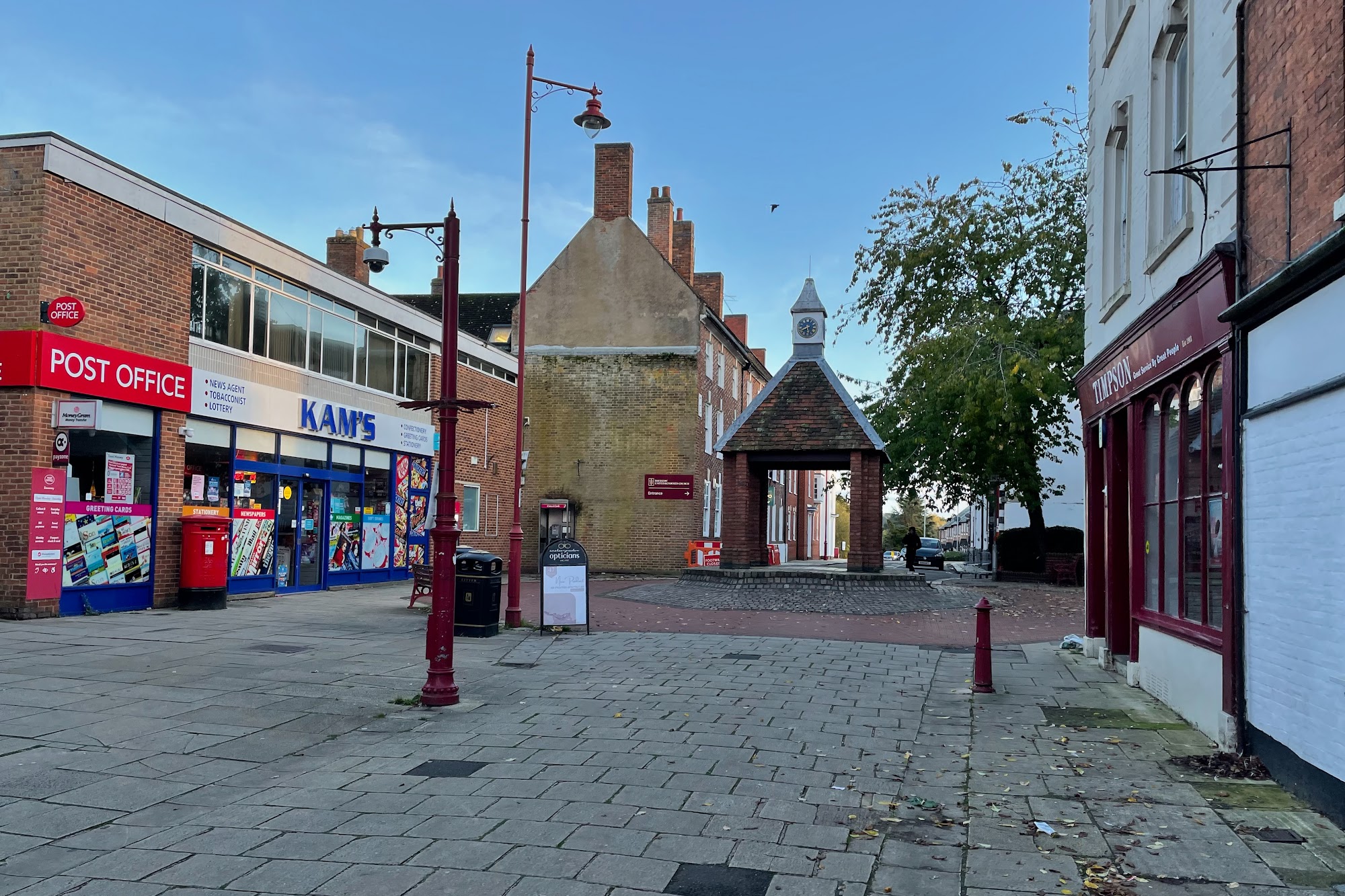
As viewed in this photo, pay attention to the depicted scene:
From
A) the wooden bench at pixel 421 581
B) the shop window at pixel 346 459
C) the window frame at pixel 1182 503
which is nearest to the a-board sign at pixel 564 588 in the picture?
the wooden bench at pixel 421 581

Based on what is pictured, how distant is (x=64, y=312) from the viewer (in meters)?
13.7

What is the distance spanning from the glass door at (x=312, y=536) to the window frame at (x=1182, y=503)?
50.6 feet

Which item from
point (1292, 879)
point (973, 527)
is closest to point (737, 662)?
point (1292, 879)

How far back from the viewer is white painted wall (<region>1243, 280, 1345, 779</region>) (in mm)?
5773

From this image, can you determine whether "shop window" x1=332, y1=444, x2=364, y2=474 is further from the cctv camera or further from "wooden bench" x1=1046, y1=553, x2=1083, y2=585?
"wooden bench" x1=1046, y1=553, x2=1083, y2=585

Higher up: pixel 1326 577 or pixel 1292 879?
pixel 1326 577

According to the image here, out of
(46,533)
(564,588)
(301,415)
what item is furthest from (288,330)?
(564,588)

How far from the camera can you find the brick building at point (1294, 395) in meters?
5.82

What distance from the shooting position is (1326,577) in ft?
19.3

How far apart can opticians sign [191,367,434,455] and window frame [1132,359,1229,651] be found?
554 inches

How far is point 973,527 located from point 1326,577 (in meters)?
62.5

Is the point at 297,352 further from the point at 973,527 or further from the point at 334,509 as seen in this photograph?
the point at 973,527

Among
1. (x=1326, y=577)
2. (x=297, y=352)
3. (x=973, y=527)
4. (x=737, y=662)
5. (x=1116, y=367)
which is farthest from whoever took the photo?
(x=973, y=527)

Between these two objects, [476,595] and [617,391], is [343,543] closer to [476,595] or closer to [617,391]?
[476,595]
